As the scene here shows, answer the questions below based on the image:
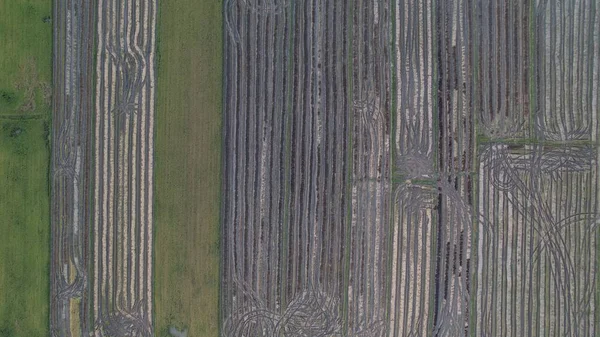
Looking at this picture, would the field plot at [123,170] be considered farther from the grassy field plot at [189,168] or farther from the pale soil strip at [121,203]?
the grassy field plot at [189,168]

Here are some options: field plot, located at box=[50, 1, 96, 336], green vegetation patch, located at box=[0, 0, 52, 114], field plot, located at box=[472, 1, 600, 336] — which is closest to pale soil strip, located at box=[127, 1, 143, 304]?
field plot, located at box=[50, 1, 96, 336]

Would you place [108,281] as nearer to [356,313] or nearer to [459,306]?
[356,313]

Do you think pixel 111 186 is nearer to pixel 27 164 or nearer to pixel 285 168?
pixel 27 164

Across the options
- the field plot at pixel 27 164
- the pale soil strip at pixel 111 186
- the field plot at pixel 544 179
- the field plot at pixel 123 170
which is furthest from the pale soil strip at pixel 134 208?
the field plot at pixel 544 179

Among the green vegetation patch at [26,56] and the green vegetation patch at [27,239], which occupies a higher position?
the green vegetation patch at [26,56]

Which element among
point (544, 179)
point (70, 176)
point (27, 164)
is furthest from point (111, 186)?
point (544, 179)

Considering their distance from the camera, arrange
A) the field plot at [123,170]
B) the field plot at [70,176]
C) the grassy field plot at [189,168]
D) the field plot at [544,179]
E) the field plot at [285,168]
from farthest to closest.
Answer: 1. the field plot at [70,176]
2. the field plot at [123,170]
3. the grassy field plot at [189,168]
4. the field plot at [285,168]
5. the field plot at [544,179]
